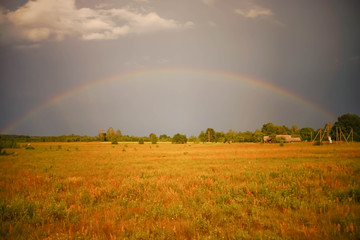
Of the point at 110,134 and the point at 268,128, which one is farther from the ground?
the point at 268,128

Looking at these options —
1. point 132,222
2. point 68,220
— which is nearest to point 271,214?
point 132,222

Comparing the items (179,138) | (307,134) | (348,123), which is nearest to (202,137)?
(179,138)

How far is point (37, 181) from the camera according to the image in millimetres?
10672

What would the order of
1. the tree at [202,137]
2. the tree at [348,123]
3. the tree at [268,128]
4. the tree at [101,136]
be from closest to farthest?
the tree at [348,123]
the tree at [101,136]
the tree at [268,128]
the tree at [202,137]

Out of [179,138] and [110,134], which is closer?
[179,138]

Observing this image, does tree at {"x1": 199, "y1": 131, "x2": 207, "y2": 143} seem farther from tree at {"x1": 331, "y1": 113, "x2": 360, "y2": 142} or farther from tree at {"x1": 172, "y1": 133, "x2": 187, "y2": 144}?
tree at {"x1": 331, "y1": 113, "x2": 360, "y2": 142}

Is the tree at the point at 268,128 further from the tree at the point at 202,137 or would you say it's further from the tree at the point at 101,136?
the tree at the point at 101,136

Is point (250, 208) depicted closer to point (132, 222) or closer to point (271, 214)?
point (271, 214)

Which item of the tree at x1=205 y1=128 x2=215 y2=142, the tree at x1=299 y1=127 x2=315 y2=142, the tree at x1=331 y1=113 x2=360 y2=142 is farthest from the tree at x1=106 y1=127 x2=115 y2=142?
the tree at x1=331 y1=113 x2=360 y2=142

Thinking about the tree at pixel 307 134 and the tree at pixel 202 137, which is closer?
the tree at pixel 307 134

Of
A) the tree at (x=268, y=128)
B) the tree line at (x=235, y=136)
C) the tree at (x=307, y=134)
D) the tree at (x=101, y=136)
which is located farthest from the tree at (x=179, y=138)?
the tree at (x=307, y=134)

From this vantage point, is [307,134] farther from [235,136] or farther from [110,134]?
[110,134]

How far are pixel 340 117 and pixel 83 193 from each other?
12694cm

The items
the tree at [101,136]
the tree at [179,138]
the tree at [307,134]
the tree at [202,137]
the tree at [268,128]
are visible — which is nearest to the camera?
the tree at [179,138]
